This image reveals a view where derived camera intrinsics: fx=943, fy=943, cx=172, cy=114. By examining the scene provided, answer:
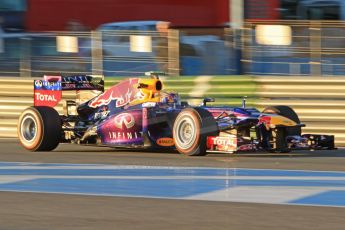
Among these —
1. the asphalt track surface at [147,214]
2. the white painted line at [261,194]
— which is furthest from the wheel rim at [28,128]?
the white painted line at [261,194]

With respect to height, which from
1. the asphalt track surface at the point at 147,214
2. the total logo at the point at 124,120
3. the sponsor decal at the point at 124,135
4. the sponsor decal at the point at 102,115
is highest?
the sponsor decal at the point at 102,115

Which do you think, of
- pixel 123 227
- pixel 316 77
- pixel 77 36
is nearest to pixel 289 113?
pixel 316 77

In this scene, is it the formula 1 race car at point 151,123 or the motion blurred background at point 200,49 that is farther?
the motion blurred background at point 200,49

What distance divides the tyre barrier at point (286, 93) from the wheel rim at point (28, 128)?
229 cm

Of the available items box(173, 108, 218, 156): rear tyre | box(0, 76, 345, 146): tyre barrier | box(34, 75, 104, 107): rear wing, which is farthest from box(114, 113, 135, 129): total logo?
box(0, 76, 345, 146): tyre barrier

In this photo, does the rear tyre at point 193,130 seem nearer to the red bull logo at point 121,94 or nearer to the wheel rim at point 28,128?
the red bull logo at point 121,94

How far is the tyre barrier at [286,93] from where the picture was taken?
42.8 feet

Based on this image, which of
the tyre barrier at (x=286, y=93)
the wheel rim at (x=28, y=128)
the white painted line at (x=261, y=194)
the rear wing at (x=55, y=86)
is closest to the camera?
the white painted line at (x=261, y=194)

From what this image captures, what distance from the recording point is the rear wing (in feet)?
41.4

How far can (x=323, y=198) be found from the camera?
777 cm

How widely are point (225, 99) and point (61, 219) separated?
7.10m

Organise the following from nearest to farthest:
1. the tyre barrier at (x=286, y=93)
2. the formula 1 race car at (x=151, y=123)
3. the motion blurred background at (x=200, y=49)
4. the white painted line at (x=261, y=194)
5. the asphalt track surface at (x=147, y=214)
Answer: the asphalt track surface at (x=147, y=214) → the white painted line at (x=261, y=194) → the formula 1 race car at (x=151, y=123) → the tyre barrier at (x=286, y=93) → the motion blurred background at (x=200, y=49)

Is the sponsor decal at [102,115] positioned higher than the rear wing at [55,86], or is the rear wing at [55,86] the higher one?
the rear wing at [55,86]

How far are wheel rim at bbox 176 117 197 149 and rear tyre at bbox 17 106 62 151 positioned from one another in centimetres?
180
